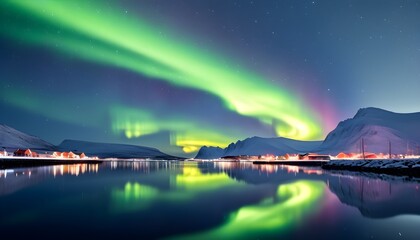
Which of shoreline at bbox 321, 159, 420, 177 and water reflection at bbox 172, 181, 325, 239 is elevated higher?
water reflection at bbox 172, 181, 325, 239

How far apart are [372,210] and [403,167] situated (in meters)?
40.7

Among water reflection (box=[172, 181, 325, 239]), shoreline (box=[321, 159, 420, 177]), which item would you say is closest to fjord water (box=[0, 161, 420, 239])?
water reflection (box=[172, 181, 325, 239])

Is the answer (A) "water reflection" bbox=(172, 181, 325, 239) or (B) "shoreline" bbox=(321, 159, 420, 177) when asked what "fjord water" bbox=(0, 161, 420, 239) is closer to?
(A) "water reflection" bbox=(172, 181, 325, 239)

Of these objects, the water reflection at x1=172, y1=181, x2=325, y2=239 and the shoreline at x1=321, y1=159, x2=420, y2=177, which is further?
the shoreline at x1=321, y1=159, x2=420, y2=177

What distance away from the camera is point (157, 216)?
48.2 ft

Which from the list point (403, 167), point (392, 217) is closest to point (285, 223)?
point (392, 217)

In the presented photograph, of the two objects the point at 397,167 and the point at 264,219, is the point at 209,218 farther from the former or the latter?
the point at 397,167

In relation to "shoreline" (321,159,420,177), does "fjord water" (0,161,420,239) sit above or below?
above

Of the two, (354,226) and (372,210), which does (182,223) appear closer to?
(354,226)

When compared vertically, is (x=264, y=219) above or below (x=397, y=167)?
above

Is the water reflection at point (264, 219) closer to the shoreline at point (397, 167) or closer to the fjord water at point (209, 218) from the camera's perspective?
the fjord water at point (209, 218)

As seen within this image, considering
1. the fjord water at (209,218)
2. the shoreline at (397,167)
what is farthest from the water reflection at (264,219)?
the shoreline at (397,167)

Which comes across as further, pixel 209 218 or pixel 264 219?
pixel 209 218

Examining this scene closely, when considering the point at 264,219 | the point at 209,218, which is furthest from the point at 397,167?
the point at 209,218
